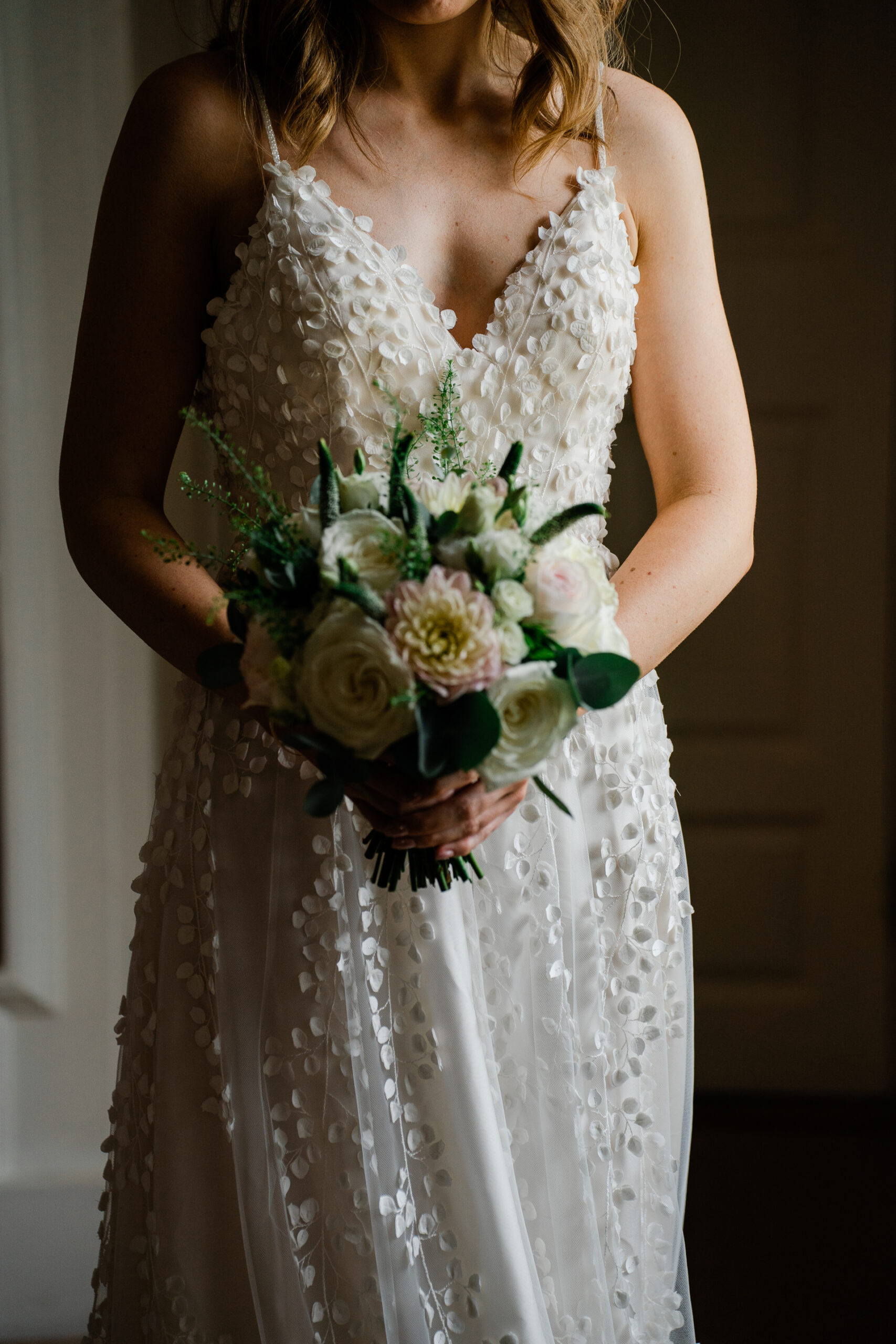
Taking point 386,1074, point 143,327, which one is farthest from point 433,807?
point 143,327

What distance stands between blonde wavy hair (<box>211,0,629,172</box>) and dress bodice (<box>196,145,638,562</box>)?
0.26 feet

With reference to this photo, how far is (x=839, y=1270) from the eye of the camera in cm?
215

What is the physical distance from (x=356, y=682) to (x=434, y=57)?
864 mm

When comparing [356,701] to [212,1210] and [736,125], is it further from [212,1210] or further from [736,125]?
[736,125]

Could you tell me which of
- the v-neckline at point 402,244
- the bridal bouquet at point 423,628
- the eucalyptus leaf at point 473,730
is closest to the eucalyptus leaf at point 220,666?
the bridal bouquet at point 423,628

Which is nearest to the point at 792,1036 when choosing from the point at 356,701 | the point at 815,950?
the point at 815,950

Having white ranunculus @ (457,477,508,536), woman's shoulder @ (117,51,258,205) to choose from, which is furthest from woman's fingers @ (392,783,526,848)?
woman's shoulder @ (117,51,258,205)

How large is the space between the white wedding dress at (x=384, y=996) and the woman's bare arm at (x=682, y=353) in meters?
0.06

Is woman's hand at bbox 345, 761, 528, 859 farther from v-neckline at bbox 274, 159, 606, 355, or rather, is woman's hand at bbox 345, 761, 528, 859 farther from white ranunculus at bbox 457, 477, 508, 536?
v-neckline at bbox 274, 159, 606, 355

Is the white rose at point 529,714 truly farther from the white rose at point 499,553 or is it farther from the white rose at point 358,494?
the white rose at point 358,494

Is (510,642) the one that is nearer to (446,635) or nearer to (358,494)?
(446,635)

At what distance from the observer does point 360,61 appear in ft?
3.79

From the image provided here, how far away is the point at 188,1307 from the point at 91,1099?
1259 millimetres

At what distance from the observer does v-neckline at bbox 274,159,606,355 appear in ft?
3.54
